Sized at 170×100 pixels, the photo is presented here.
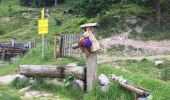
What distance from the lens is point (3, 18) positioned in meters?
55.5

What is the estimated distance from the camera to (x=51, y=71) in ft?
38.4

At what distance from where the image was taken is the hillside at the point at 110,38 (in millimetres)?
10586

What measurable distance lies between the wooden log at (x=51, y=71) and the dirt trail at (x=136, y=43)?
45.8 feet

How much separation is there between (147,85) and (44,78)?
3.02 meters

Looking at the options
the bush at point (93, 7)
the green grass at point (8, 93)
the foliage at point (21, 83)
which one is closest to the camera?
the green grass at point (8, 93)

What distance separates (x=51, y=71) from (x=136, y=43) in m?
16.2

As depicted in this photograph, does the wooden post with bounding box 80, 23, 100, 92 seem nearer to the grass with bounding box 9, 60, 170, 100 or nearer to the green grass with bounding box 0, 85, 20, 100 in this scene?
the grass with bounding box 9, 60, 170, 100

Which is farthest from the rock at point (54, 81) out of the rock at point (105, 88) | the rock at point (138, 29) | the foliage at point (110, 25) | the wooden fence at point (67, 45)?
the rock at point (138, 29)

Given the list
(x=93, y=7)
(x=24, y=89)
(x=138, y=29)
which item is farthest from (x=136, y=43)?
(x=24, y=89)

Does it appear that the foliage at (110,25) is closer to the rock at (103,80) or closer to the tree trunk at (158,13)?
the tree trunk at (158,13)

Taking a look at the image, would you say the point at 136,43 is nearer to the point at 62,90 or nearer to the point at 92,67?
the point at 62,90

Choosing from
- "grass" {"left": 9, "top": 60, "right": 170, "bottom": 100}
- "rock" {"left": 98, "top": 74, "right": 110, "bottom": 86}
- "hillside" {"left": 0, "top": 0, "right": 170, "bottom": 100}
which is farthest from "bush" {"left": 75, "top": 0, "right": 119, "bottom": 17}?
"rock" {"left": 98, "top": 74, "right": 110, "bottom": 86}

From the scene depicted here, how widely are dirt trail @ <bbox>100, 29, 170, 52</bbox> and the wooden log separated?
1396 cm

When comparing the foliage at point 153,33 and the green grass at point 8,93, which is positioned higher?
the foliage at point 153,33
